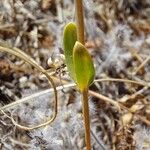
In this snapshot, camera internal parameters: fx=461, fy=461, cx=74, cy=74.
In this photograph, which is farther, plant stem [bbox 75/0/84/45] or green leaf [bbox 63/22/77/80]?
green leaf [bbox 63/22/77/80]

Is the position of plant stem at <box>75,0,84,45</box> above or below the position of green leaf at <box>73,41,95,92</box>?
above

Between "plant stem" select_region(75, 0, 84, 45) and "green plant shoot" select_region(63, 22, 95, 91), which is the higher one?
"plant stem" select_region(75, 0, 84, 45)

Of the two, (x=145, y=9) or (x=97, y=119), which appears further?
(x=145, y=9)

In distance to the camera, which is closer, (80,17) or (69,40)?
(80,17)

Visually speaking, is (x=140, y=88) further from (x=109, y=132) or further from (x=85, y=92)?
(x=85, y=92)

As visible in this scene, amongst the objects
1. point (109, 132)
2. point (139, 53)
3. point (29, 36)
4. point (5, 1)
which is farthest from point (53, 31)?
point (109, 132)
